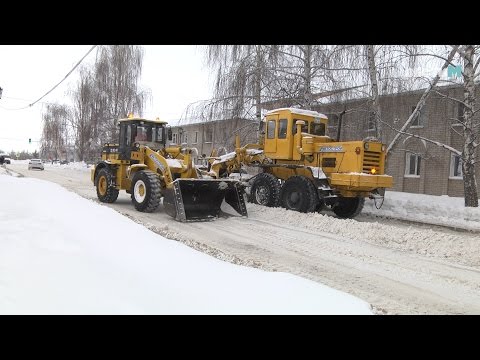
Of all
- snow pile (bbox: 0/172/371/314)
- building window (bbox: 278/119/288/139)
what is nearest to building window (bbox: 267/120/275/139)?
building window (bbox: 278/119/288/139)

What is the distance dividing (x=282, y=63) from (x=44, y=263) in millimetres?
13562

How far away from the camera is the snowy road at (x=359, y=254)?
5.15 metres

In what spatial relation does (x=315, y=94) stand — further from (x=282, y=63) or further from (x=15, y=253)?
(x=15, y=253)

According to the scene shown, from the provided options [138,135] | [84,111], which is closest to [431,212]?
[138,135]

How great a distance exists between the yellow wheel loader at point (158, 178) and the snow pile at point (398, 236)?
1429 millimetres

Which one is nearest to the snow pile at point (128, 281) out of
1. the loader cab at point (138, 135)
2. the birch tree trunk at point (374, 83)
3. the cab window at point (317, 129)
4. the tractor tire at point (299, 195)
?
the tractor tire at point (299, 195)

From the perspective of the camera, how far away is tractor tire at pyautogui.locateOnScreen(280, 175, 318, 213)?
36.8 ft

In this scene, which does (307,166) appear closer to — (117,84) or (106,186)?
(106,186)

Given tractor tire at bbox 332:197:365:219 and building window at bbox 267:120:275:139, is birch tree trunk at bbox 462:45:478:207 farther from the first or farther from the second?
building window at bbox 267:120:275:139

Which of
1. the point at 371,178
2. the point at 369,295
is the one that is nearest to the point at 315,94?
the point at 371,178

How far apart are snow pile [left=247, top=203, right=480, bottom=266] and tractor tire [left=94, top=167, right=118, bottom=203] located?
481 centimetres

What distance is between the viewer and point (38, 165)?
4078 centimetres

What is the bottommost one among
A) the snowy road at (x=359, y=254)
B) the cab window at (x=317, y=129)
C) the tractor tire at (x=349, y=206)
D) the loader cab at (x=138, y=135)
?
the snowy road at (x=359, y=254)

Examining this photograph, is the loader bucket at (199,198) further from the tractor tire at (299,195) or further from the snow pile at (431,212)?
the snow pile at (431,212)
